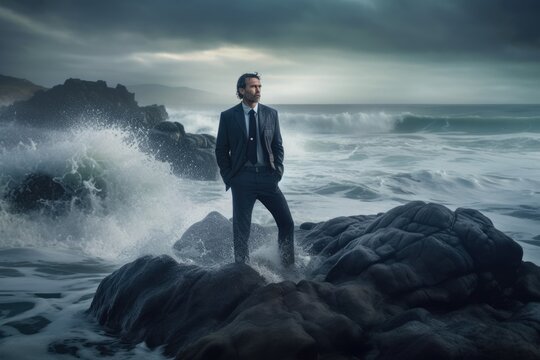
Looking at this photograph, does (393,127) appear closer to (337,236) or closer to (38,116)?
→ (38,116)

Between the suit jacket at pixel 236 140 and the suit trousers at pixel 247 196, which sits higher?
the suit jacket at pixel 236 140

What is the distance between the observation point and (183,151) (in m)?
19.4

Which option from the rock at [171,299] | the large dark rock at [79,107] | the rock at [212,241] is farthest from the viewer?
the large dark rock at [79,107]

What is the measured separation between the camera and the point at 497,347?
2.98m

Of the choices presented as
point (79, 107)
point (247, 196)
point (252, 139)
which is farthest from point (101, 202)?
point (79, 107)

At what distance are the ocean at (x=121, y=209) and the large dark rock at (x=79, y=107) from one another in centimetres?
1653

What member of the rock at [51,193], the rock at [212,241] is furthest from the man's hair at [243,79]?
the rock at [51,193]

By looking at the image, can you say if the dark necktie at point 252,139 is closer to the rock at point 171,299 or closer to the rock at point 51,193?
the rock at point 171,299

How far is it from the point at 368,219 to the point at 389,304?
303 centimetres

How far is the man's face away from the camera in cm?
470

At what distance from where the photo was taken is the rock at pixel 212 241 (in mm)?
6852

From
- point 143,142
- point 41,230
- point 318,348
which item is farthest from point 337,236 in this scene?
point 143,142

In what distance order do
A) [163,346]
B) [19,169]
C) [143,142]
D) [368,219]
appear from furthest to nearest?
1. [143,142]
2. [19,169]
3. [368,219]
4. [163,346]

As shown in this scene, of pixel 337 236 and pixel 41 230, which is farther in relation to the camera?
pixel 41 230
